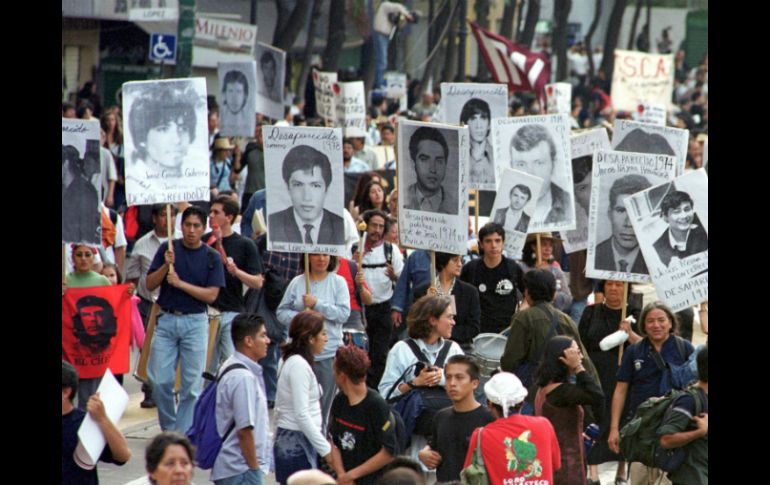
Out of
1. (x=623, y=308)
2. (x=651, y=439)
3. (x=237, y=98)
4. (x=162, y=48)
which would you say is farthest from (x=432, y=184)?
(x=162, y=48)

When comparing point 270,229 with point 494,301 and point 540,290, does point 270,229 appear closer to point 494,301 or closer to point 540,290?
point 494,301

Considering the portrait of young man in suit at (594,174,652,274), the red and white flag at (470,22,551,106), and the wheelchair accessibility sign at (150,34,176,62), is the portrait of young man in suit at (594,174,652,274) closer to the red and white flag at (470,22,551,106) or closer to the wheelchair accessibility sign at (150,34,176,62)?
the wheelchair accessibility sign at (150,34,176,62)

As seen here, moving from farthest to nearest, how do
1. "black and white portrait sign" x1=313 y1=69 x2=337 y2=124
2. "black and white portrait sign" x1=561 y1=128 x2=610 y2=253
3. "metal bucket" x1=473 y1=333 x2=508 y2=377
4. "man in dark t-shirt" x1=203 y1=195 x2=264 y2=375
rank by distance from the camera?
"black and white portrait sign" x1=313 y1=69 x2=337 y2=124 → "black and white portrait sign" x1=561 y1=128 x2=610 y2=253 → "man in dark t-shirt" x1=203 y1=195 x2=264 y2=375 → "metal bucket" x1=473 y1=333 x2=508 y2=377

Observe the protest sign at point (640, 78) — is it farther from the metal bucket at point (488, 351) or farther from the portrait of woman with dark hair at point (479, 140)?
the metal bucket at point (488, 351)

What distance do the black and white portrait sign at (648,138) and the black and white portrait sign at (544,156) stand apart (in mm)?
483

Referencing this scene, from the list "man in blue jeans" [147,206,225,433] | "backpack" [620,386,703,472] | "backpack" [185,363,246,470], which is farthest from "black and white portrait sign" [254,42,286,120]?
"backpack" [620,386,703,472]

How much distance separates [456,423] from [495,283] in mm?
3434

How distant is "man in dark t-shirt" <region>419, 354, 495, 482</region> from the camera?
24.0ft

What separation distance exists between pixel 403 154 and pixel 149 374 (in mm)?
2290

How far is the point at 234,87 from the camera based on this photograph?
1864 centimetres

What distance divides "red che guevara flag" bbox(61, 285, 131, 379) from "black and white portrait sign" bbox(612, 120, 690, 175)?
4012 millimetres

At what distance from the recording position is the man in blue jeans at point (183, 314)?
1044cm

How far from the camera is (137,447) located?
10523 mm
